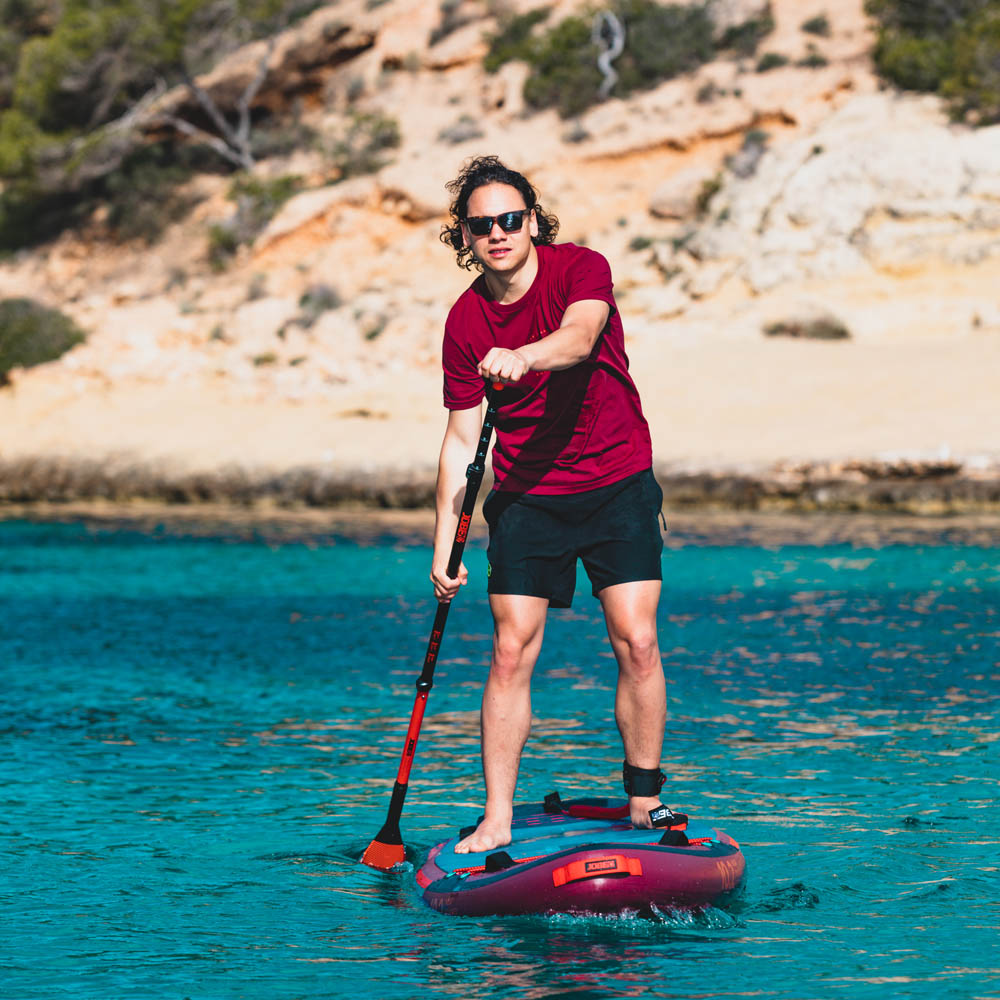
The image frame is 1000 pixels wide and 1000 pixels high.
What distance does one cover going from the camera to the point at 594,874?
439 cm

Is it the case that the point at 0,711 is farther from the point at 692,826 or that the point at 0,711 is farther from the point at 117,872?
the point at 692,826

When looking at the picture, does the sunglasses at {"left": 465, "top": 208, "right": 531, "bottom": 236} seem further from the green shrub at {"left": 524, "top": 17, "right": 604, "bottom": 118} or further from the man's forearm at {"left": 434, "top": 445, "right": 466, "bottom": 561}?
the green shrub at {"left": 524, "top": 17, "right": 604, "bottom": 118}

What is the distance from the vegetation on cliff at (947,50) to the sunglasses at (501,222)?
25.5 meters

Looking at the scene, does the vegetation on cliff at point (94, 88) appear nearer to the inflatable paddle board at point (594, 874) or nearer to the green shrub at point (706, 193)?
the green shrub at point (706, 193)

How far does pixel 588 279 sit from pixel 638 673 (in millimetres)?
1227

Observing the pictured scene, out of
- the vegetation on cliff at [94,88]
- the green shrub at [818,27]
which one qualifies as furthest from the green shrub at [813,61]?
the vegetation on cliff at [94,88]

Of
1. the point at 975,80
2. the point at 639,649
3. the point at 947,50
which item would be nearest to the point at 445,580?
the point at 639,649

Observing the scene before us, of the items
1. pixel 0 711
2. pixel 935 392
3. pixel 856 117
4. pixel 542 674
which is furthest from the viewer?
pixel 856 117

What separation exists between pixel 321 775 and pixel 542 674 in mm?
2661

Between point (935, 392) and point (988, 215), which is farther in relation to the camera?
point (988, 215)

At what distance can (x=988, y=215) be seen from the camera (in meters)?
25.6

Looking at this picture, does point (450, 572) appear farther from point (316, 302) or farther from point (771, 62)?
point (771, 62)

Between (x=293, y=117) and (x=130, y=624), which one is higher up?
(x=293, y=117)

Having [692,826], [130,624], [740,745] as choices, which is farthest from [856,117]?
[692,826]
